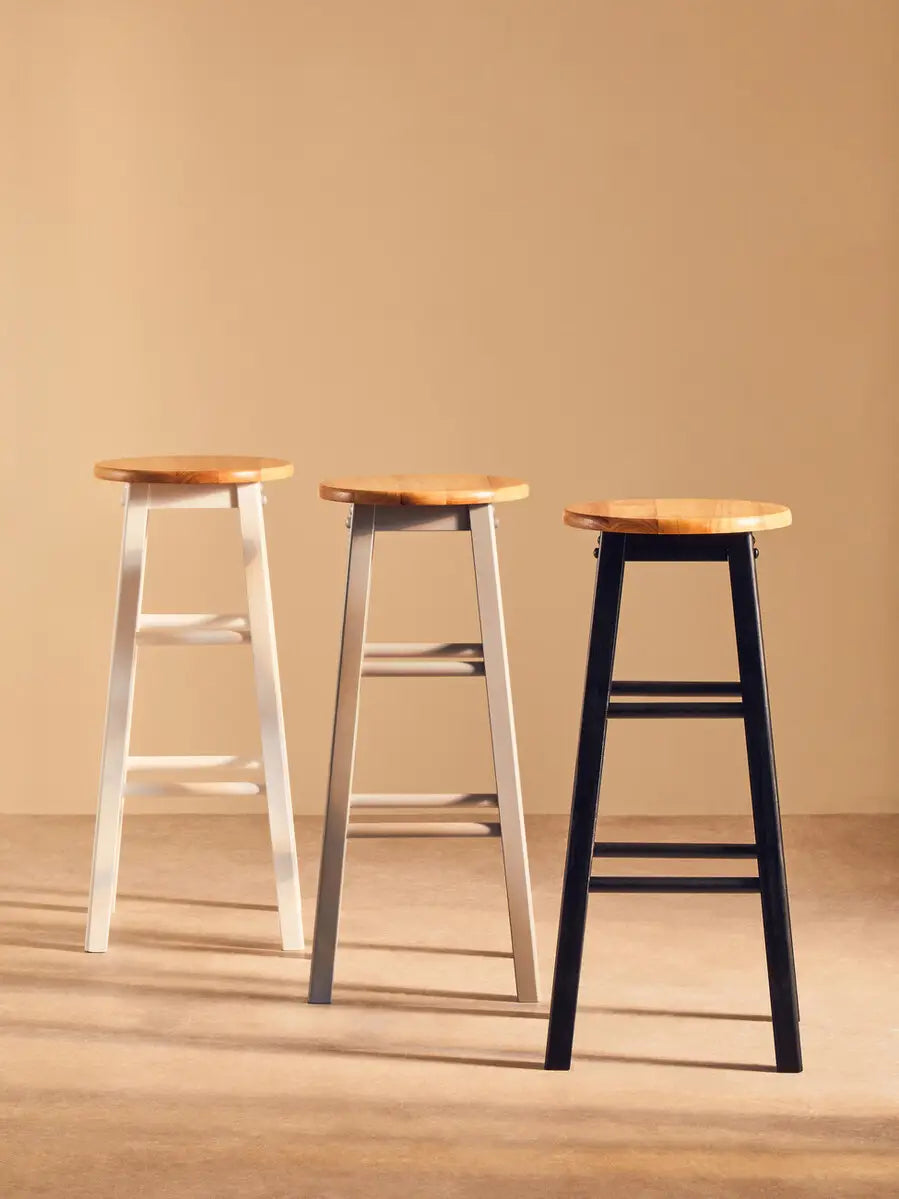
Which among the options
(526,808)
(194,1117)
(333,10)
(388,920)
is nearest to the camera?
(194,1117)

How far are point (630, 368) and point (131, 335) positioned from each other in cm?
127

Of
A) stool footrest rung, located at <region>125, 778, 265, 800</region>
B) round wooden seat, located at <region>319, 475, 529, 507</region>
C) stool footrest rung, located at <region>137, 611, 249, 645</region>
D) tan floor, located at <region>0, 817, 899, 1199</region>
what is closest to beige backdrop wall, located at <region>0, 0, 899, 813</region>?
tan floor, located at <region>0, 817, 899, 1199</region>

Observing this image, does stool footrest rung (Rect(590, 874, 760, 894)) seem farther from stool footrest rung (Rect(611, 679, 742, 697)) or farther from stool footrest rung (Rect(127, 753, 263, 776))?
stool footrest rung (Rect(127, 753, 263, 776))

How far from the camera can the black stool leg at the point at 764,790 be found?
2.38 m

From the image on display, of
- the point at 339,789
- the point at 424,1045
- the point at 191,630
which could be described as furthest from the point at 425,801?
the point at 191,630

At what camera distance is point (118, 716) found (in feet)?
10.0

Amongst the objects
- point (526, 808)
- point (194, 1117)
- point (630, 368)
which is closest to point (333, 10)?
point (630, 368)

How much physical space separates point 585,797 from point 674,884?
19 cm

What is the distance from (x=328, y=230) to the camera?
384 centimetres

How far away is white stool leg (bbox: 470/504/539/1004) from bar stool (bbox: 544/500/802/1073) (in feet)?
1.01

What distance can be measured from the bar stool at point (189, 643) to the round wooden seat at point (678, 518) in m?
0.82

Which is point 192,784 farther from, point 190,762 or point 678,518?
point 678,518

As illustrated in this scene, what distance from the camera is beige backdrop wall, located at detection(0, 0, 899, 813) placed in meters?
3.80

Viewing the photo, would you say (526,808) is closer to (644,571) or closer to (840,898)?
(644,571)
